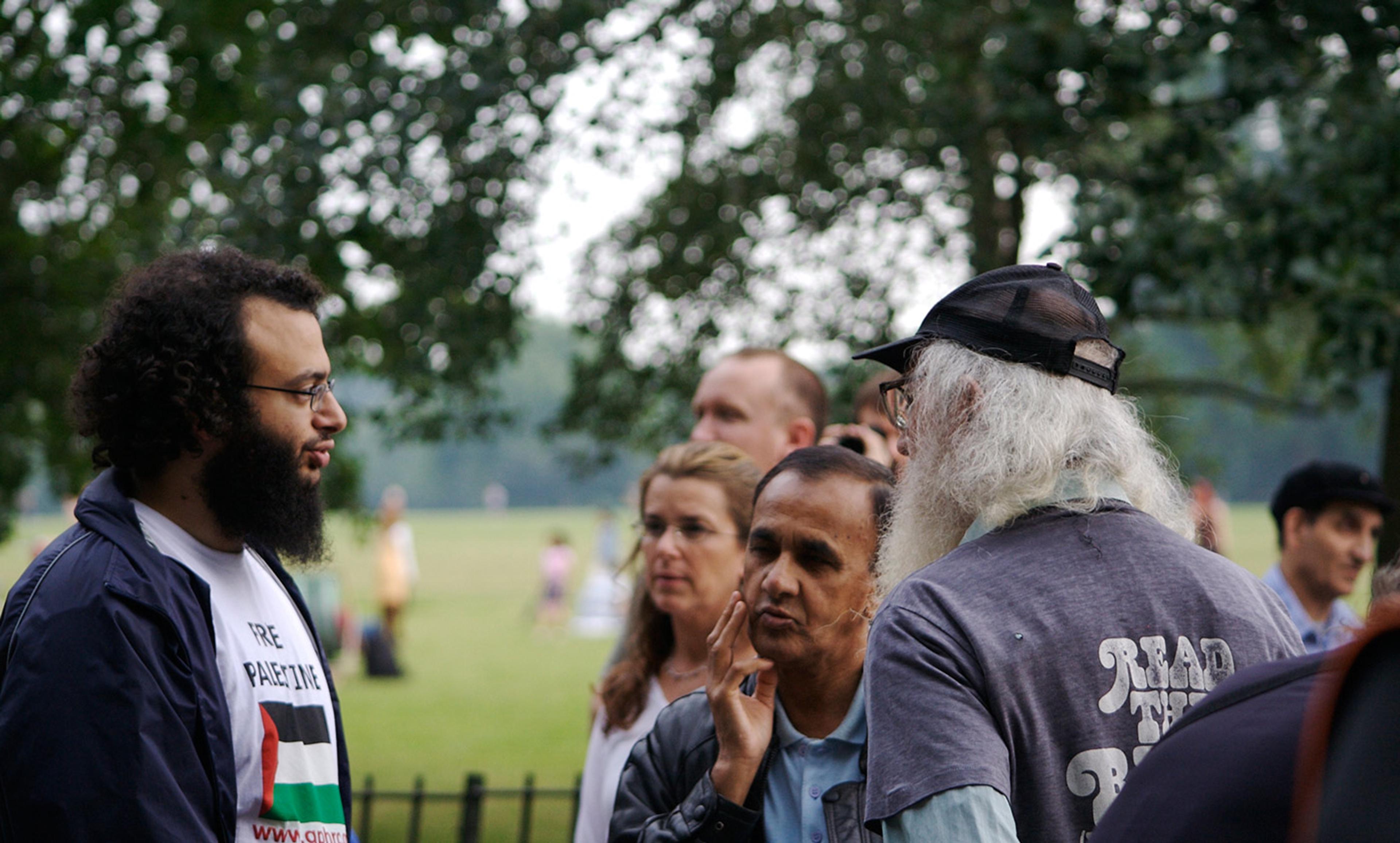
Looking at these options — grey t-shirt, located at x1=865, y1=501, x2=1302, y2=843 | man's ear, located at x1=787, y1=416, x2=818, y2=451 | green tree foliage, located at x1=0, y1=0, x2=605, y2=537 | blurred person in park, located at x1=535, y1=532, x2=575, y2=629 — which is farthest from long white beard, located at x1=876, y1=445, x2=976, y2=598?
blurred person in park, located at x1=535, y1=532, x2=575, y2=629

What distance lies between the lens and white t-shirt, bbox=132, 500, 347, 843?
226 centimetres

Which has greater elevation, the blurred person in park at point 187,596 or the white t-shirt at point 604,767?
the blurred person in park at point 187,596

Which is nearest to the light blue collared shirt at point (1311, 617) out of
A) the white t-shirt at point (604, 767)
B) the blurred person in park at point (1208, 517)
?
the blurred person in park at point (1208, 517)

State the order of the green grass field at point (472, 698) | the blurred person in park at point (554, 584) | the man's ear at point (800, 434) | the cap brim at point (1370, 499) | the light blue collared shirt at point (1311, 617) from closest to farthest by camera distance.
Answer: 1. the man's ear at point (800, 434)
2. the light blue collared shirt at point (1311, 617)
3. the cap brim at point (1370, 499)
4. the green grass field at point (472, 698)
5. the blurred person in park at point (554, 584)

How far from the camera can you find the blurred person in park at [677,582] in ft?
10.7

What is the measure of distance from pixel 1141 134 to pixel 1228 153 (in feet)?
12.2

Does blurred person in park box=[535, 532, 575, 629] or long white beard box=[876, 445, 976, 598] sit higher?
long white beard box=[876, 445, 976, 598]

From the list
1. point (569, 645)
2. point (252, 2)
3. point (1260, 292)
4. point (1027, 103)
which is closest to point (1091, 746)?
point (1027, 103)

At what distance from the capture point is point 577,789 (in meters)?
5.48

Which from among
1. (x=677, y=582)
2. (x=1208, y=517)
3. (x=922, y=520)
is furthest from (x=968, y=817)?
(x=1208, y=517)

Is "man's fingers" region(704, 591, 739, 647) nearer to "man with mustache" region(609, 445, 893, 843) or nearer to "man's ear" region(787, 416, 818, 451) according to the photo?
"man with mustache" region(609, 445, 893, 843)

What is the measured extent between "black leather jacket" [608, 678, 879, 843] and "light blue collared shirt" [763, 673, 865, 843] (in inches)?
0.6

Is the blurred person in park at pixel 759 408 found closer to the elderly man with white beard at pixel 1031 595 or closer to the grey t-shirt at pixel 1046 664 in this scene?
the elderly man with white beard at pixel 1031 595

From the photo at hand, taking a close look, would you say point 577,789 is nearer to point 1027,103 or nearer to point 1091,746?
point 1027,103
